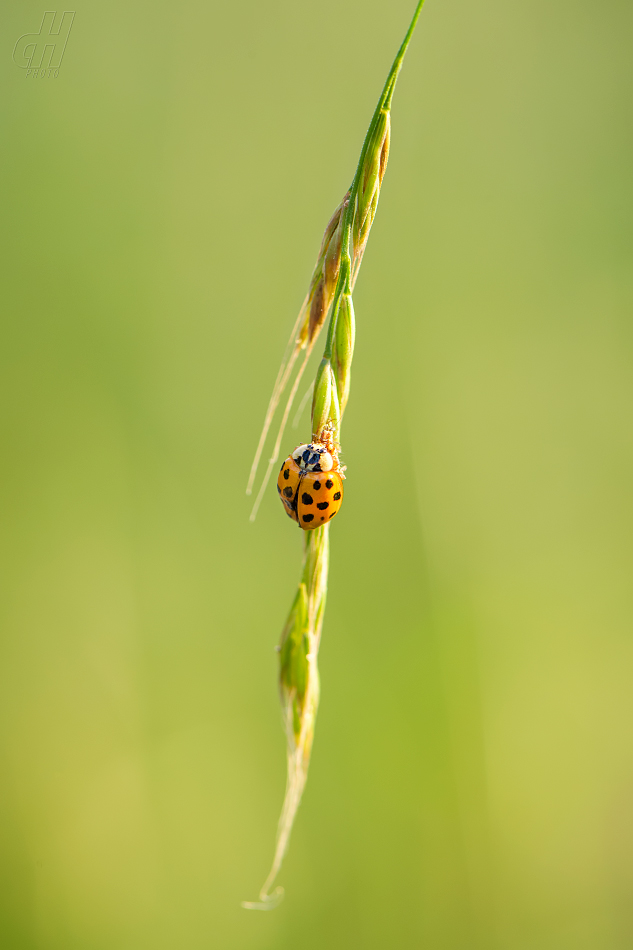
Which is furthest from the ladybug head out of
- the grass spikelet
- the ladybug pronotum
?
the grass spikelet

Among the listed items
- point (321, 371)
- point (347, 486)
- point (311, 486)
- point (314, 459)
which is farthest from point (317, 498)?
point (347, 486)

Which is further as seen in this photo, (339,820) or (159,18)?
(159,18)

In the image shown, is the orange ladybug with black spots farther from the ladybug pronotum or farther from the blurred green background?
the blurred green background

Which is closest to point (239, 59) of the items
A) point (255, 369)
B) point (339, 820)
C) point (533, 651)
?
point (255, 369)

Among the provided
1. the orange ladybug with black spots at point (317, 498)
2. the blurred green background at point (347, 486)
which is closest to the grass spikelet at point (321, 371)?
the orange ladybug with black spots at point (317, 498)

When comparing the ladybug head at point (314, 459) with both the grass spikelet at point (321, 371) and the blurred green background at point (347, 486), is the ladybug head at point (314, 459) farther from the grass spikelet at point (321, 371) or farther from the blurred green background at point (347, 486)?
the blurred green background at point (347, 486)

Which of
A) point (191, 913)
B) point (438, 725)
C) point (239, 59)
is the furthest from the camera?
point (239, 59)

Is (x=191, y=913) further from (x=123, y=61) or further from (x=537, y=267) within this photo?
(x=123, y=61)
